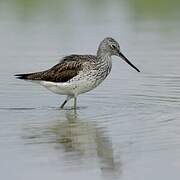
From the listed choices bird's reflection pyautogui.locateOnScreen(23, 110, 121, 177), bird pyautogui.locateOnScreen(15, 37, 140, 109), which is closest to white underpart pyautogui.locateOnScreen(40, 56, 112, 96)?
bird pyautogui.locateOnScreen(15, 37, 140, 109)

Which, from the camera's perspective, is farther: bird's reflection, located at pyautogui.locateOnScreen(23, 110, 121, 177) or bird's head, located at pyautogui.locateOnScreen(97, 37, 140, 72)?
bird's head, located at pyautogui.locateOnScreen(97, 37, 140, 72)

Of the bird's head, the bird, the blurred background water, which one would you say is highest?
the bird's head

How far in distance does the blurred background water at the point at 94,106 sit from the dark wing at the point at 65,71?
0.45 m

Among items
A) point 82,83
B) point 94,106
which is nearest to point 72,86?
point 82,83

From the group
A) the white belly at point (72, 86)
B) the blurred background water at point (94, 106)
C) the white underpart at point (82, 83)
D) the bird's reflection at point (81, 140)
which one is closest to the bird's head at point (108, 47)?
the white underpart at point (82, 83)

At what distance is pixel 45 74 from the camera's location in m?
14.4

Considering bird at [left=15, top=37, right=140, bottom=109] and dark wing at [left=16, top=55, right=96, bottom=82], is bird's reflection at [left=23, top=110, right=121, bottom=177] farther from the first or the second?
dark wing at [left=16, top=55, right=96, bottom=82]

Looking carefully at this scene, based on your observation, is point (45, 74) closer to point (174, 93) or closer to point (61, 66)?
point (61, 66)

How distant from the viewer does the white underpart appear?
13867 mm

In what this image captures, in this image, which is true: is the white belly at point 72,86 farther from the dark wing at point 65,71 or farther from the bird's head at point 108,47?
the bird's head at point 108,47

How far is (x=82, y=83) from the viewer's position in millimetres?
13867

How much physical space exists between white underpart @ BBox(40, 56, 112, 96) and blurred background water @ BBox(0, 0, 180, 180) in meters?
0.32

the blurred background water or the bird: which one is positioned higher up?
the bird

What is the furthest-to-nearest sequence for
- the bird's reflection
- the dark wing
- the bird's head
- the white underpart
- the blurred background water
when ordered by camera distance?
1. the bird's head
2. the dark wing
3. the white underpart
4. the bird's reflection
5. the blurred background water
